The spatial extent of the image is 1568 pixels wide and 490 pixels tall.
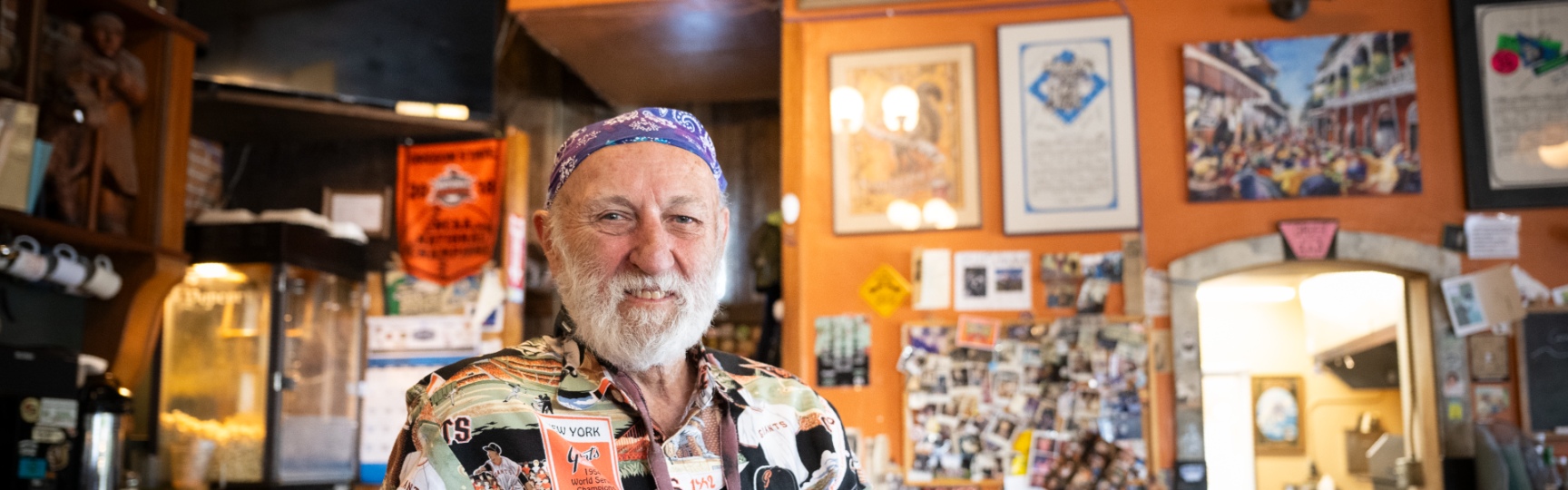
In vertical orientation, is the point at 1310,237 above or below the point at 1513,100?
below

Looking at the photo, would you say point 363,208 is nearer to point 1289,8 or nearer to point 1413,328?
point 1289,8

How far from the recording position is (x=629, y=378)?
5.79ft

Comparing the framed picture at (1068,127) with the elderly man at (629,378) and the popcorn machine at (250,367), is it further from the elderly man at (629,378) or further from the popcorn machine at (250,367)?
the popcorn machine at (250,367)

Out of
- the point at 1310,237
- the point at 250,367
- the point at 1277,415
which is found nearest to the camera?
the point at 1310,237

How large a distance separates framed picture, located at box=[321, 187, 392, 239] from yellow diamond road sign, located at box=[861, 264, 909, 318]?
3626mm

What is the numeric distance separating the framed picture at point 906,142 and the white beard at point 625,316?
3.93 meters

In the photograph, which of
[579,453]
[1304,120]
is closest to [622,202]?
[579,453]

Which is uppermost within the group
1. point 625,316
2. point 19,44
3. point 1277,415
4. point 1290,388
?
point 19,44

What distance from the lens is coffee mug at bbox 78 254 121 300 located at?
5066 mm

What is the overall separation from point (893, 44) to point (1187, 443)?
2.17 meters

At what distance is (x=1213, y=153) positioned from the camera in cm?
552

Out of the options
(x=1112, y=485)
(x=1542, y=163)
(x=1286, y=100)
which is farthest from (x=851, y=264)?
(x=1542, y=163)

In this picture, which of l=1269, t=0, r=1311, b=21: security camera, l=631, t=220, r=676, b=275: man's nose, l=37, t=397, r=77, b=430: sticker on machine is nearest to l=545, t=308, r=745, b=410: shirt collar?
l=631, t=220, r=676, b=275: man's nose

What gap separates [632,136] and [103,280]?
417 cm
